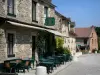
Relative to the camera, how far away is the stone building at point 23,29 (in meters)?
16.0

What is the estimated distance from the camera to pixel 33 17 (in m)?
22.0

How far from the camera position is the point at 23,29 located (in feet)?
61.9

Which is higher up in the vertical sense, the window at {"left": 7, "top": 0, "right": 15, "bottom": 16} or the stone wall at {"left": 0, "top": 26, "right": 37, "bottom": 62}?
the window at {"left": 7, "top": 0, "right": 15, "bottom": 16}

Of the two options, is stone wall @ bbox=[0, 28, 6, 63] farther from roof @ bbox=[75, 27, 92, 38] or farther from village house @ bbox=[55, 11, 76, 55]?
roof @ bbox=[75, 27, 92, 38]

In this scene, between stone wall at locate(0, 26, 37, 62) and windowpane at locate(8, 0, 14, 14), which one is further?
windowpane at locate(8, 0, 14, 14)

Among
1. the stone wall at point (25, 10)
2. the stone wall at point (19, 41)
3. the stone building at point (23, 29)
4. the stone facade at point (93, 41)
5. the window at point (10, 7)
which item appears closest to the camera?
the stone wall at point (19, 41)

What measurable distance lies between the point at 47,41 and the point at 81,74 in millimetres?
10478

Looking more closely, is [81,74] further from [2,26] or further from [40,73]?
[2,26]

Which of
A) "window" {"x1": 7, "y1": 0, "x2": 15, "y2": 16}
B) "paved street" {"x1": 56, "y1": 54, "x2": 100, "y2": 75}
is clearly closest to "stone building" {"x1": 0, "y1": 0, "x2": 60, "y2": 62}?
"window" {"x1": 7, "y1": 0, "x2": 15, "y2": 16}

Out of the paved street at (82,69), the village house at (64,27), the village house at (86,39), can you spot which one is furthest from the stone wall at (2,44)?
the village house at (86,39)

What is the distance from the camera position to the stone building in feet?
52.4

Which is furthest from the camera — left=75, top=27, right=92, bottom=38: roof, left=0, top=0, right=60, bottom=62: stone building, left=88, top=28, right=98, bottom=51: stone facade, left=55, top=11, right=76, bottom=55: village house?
left=88, top=28, right=98, bottom=51: stone facade

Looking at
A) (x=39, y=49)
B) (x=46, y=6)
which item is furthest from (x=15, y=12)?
(x=46, y=6)

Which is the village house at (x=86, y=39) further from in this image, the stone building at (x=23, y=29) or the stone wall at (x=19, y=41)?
the stone wall at (x=19, y=41)
